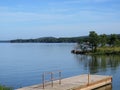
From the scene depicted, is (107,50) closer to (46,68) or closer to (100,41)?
(100,41)

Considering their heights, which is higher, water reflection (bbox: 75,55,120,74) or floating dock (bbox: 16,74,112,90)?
floating dock (bbox: 16,74,112,90)

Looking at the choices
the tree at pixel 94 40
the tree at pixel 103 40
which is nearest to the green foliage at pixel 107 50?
the tree at pixel 94 40

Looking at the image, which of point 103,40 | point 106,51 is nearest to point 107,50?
point 106,51

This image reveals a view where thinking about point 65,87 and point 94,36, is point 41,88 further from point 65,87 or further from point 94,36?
point 94,36

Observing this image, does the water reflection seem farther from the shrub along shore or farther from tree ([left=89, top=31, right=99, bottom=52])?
tree ([left=89, top=31, right=99, bottom=52])

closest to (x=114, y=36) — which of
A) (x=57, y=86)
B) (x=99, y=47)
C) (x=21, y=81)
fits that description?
(x=99, y=47)

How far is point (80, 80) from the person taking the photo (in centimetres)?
3091

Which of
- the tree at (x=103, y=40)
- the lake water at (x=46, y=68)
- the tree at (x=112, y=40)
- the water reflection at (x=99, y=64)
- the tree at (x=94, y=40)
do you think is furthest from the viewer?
the tree at (x=112, y=40)

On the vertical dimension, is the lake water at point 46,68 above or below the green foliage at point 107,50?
below

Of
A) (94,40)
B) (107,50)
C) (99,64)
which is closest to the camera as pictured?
(99,64)

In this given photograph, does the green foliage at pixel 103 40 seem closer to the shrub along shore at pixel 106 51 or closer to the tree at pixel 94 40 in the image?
the shrub along shore at pixel 106 51

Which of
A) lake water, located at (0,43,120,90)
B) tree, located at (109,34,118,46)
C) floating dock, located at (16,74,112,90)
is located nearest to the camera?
floating dock, located at (16,74,112,90)

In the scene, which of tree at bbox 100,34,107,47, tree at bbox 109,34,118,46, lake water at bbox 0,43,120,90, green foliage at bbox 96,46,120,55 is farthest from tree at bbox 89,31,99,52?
lake water at bbox 0,43,120,90

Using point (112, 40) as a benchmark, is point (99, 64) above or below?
below
